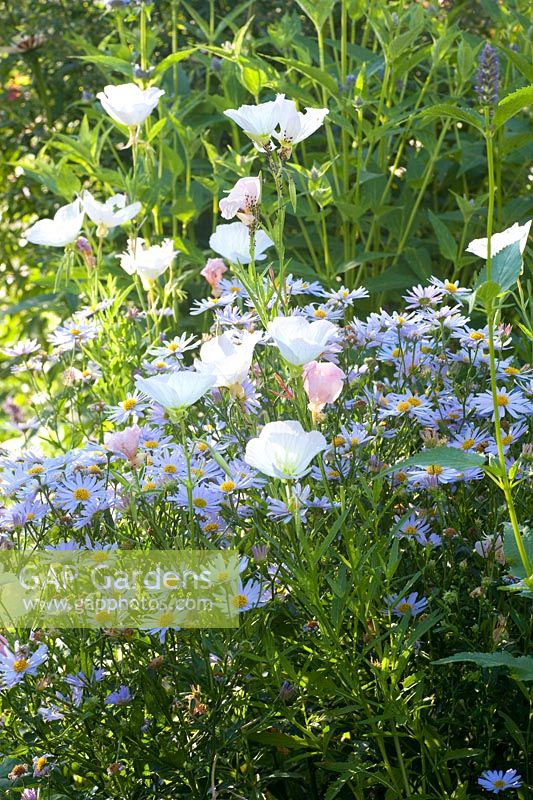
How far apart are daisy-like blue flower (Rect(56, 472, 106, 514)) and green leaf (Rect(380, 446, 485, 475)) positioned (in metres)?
0.47

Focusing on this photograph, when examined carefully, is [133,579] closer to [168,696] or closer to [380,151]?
[168,696]

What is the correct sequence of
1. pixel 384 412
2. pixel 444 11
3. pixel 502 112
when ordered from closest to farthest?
1. pixel 502 112
2. pixel 384 412
3. pixel 444 11

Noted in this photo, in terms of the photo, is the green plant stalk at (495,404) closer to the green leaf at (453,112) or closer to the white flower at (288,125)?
the green leaf at (453,112)

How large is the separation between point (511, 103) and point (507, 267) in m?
0.17

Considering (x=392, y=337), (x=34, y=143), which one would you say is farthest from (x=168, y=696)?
(x=34, y=143)

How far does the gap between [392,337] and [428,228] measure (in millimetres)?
1506

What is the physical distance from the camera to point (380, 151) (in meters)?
2.60

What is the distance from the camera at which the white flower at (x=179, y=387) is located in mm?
1171

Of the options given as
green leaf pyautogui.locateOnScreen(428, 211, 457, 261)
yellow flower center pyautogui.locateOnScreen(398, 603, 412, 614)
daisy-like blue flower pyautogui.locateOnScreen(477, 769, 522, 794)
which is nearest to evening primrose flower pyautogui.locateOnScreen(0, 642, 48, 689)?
yellow flower center pyautogui.locateOnScreen(398, 603, 412, 614)

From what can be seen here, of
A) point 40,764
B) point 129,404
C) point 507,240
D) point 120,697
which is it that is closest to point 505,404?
point 507,240

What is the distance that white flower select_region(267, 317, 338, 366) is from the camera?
1.13 m

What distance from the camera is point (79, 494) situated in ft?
4.57

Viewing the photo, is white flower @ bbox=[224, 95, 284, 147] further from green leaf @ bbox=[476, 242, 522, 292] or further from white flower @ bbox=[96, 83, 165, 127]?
white flower @ bbox=[96, 83, 165, 127]

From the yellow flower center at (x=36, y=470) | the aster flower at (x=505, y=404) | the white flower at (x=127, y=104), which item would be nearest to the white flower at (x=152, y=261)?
the white flower at (x=127, y=104)
